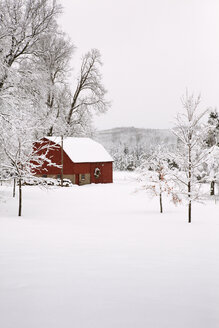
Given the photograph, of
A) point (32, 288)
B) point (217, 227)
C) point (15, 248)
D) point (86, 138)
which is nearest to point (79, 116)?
point (86, 138)

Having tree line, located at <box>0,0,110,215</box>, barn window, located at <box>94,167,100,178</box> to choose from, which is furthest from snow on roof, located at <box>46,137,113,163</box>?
tree line, located at <box>0,0,110,215</box>

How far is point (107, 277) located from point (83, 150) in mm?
31447

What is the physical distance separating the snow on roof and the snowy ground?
23709 millimetres

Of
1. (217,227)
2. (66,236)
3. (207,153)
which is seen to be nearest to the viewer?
(66,236)

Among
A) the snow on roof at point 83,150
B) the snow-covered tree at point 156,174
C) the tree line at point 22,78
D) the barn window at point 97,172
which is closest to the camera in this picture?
the tree line at point 22,78

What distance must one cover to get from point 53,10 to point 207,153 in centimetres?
1102

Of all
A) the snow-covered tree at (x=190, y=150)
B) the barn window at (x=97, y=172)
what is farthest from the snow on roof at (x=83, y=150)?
the snow-covered tree at (x=190, y=150)

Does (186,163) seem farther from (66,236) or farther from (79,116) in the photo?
(79,116)

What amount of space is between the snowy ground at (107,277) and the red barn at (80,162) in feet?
75.2

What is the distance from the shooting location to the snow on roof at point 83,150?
34159mm

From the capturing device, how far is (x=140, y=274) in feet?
18.9

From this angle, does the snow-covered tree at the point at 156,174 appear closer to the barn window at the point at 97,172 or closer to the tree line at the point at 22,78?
the tree line at the point at 22,78

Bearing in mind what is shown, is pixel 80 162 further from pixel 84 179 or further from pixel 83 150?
pixel 83 150

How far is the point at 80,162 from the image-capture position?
34.1m
